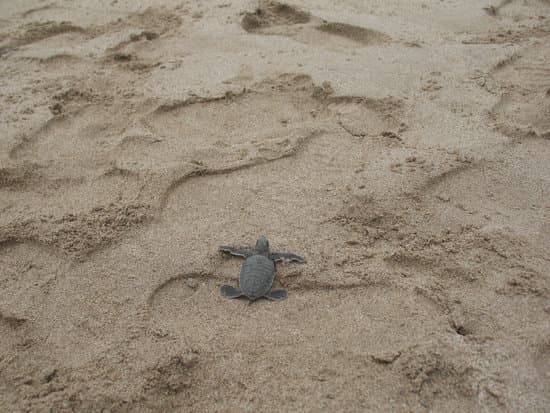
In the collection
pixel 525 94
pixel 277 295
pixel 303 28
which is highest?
pixel 303 28

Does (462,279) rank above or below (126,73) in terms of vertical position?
below

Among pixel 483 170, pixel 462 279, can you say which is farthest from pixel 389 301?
pixel 483 170

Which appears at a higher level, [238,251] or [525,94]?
[525,94]

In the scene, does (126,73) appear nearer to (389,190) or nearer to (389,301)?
(389,190)

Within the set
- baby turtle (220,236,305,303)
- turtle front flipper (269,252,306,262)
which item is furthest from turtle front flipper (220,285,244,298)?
turtle front flipper (269,252,306,262)

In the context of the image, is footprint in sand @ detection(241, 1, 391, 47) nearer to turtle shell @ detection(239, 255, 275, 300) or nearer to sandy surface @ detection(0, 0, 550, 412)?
sandy surface @ detection(0, 0, 550, 412)

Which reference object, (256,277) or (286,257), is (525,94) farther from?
(256,277)

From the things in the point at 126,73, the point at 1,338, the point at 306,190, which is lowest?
the point at 1,338

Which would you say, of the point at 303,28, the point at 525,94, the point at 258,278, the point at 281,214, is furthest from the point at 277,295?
the point at 303,28
